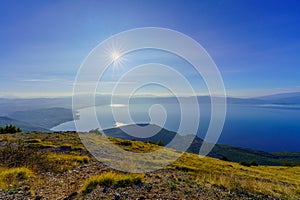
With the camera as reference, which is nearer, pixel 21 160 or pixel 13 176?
pixel 13 176

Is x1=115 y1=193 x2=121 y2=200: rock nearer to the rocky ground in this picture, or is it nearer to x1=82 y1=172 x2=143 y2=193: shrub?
the rocky ground

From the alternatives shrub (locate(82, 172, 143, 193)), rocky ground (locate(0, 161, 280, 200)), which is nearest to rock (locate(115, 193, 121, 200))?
rocky ground (locate(0, 161, 280, 200))

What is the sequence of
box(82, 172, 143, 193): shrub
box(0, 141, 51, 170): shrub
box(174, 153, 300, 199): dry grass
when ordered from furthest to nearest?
box(0, 141, 51, 170): shrub < box(174, 153, 300, 199): dry grass < box(82, 172, 143, 193): shrub

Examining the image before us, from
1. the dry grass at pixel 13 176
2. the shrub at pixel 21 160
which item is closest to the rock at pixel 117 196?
the dry grass at pixel 13 176

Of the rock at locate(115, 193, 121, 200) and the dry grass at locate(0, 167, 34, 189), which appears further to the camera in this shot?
the dry grass at locate(0, 167, 34, 189)

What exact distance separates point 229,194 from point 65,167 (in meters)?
8.89

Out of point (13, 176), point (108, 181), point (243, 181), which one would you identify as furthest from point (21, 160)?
point (243, 181)

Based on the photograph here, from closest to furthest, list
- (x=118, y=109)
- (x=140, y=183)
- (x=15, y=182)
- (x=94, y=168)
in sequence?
(x=15, y=182), (x=140, y=183), (x=94, y=168), (x=118, y=109)

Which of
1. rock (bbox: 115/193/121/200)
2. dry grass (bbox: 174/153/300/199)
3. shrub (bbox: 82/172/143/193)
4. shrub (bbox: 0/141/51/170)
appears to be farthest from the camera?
shrub (bbox: 0/141/51/170)

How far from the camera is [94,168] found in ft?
41.1

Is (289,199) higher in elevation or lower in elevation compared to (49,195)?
lower

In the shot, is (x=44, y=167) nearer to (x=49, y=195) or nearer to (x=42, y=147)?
(x=49, y=195)

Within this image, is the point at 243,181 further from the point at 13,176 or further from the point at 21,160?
the point at 21,160

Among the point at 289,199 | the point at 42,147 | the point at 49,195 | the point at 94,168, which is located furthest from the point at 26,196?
the point at 42,147
